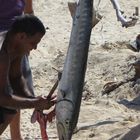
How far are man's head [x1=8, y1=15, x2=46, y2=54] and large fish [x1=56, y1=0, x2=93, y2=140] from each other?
0.81m

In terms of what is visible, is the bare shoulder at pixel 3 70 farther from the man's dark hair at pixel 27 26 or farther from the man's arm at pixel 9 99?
the man's dark hair at pixel 27 26

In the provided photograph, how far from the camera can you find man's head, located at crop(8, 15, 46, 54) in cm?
285

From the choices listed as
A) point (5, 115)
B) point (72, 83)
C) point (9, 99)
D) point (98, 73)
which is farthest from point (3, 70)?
point (98, 73)

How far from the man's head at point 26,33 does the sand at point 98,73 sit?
47.9 inches

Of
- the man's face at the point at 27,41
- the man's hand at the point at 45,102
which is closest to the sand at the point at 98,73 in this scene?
the man's hand at the point at 45,102

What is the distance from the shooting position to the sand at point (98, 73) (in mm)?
4316

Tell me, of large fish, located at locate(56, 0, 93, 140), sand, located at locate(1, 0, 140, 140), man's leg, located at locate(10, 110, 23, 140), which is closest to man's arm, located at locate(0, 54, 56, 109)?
large fish, located at locate(56, 0, 93, 140)

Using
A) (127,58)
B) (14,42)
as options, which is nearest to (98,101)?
(127,58)

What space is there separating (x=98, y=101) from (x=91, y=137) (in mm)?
1002

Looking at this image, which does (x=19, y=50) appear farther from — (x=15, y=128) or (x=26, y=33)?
(x=15, y=128)

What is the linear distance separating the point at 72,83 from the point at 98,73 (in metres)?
3.91

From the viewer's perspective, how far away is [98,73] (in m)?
5.88

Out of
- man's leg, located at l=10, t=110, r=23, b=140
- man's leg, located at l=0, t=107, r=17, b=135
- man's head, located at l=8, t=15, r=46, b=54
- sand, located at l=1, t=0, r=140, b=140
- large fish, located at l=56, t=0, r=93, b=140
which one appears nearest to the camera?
large fish, located at l=56, t=0, r=93, b=140

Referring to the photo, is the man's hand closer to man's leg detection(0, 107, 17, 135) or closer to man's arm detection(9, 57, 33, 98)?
man's leg detection(0, 107, 17, 135)
